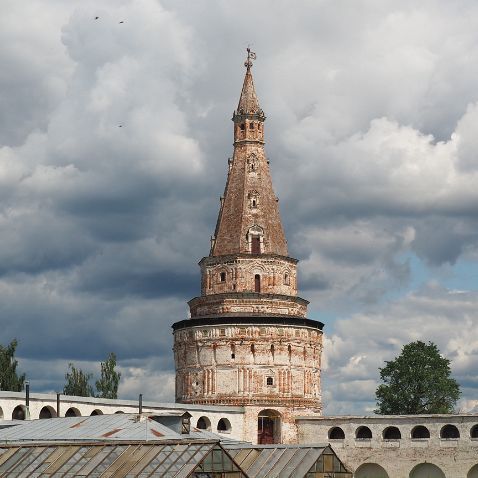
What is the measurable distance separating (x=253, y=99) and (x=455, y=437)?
27.0m

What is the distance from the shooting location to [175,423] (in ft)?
171

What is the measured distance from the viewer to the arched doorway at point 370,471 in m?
70.8

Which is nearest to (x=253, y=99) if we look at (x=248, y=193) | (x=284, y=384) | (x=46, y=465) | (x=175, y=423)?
(x=248, y=193)

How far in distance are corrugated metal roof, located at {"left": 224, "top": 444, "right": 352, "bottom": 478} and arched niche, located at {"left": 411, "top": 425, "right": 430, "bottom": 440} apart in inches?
905

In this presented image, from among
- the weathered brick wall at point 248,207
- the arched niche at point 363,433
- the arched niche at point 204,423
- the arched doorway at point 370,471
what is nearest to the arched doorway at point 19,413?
the arched niche at point 204,423

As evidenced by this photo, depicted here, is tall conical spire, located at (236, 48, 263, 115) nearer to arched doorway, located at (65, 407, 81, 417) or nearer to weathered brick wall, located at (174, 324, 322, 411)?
weathered brick wall, located at (174, 324, 322, 411)

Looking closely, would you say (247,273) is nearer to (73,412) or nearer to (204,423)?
(204,423)

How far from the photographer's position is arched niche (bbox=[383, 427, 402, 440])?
234 feet

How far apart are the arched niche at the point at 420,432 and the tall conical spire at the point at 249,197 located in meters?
14.6

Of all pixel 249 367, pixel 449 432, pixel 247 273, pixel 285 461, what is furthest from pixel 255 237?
pixel 285 461

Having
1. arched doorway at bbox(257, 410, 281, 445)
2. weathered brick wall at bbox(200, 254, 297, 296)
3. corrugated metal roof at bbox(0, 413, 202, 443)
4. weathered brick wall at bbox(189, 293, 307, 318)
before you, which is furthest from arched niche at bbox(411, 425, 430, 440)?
corrugated metal roof at bbox(0, 413, 202, 443)

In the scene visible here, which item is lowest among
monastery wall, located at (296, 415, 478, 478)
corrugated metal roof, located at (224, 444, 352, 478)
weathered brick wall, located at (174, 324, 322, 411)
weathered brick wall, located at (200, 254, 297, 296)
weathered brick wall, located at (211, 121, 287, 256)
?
corrugated metal roof, located at (224, 444, 352, 478)

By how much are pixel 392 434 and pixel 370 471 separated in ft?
9.10

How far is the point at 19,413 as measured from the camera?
61.1m
